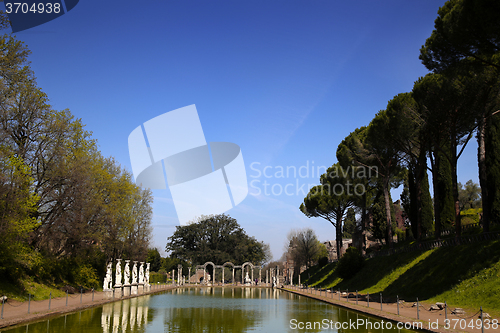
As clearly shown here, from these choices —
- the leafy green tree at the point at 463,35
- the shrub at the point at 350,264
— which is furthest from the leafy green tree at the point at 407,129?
the shrub at the point at 350,264

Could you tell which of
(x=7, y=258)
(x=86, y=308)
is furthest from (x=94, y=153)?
(x=86, y=308)

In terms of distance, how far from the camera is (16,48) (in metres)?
20.8

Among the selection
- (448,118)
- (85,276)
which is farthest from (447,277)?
(85,276)

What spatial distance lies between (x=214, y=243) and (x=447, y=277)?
54.4 metres

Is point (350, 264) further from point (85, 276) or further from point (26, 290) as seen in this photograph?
point (26, 290)

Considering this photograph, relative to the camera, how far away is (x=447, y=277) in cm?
1862

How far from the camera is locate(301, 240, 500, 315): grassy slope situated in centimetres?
1516

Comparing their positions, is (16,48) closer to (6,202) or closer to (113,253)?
(6,202)

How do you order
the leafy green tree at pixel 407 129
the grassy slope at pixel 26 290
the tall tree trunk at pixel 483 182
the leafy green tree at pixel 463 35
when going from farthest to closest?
the leafy green tree at pixel 407 129, the tall tree trunk at pixel 483 182, the grassy slope at pixel 26 290, the leafy green tree at pixel 463 35

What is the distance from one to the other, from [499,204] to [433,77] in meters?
9.48

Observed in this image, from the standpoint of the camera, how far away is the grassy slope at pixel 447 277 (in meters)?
15.2

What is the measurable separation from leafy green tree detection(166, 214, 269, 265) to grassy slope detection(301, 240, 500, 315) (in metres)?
40.9

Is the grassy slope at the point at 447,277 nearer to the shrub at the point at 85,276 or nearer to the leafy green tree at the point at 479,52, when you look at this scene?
the leafy green tree at the point at 479,52

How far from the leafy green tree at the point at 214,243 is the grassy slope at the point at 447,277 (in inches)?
1609
